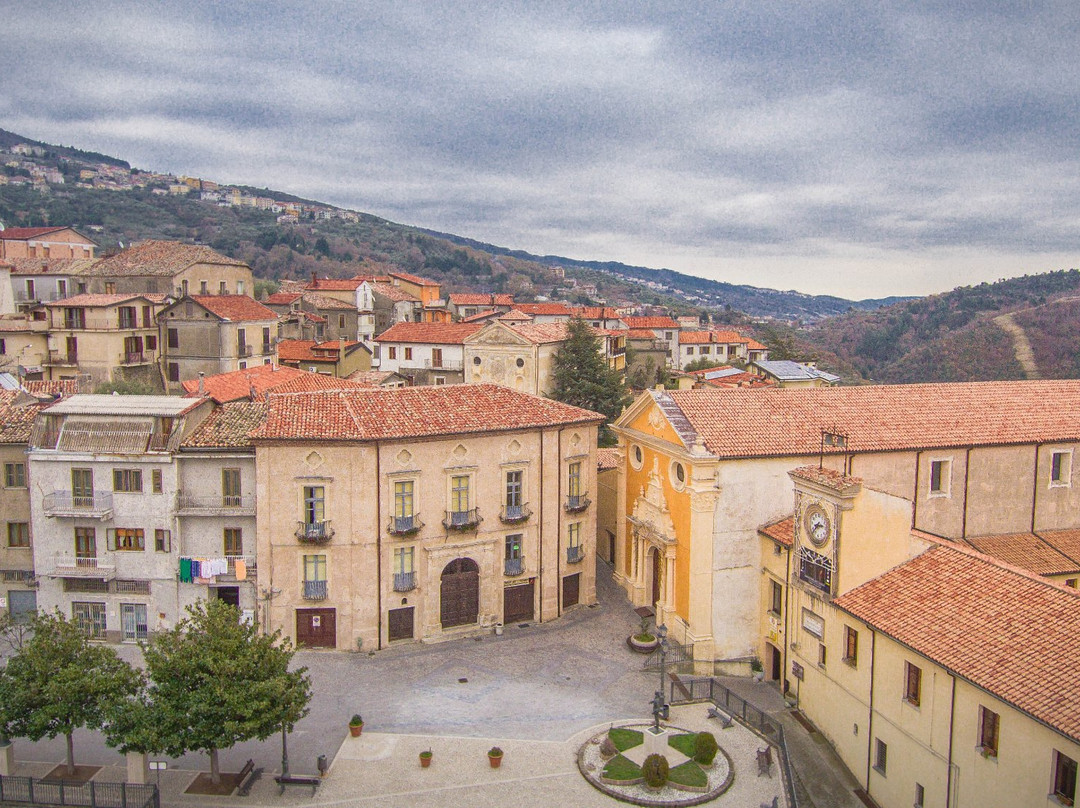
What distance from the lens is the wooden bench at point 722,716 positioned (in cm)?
2738

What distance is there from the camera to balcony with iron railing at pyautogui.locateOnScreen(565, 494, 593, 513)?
37344mm

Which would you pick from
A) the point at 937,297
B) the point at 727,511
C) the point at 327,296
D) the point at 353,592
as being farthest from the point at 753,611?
the point at 937,297

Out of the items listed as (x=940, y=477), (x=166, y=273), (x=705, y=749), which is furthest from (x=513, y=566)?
(x=166, y=273)

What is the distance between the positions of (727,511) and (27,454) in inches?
1089

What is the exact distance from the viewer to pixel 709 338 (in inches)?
3762

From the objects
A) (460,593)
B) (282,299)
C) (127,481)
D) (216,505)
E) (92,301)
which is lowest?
(460,593)

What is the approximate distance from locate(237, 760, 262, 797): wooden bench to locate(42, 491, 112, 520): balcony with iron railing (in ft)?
44.0

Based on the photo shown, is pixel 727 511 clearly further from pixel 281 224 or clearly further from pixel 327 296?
pixel 281 224

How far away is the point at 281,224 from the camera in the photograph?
193m

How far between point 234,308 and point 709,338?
53358mm

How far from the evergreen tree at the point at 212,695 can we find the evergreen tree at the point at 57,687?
93 centimetres

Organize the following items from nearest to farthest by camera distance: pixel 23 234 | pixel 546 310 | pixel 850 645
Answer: pixel 850 645
pixel 23 234
pixel 546 310

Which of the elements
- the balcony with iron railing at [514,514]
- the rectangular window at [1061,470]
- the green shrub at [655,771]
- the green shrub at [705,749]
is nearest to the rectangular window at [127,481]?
the balcony with iron railing at [514,514]

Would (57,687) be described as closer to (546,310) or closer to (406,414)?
(406,414)
